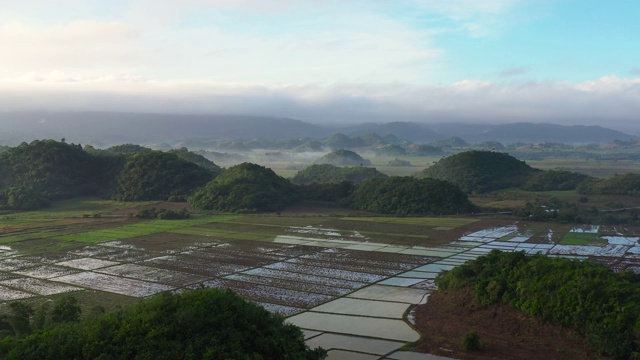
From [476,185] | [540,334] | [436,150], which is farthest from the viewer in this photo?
[436,150]

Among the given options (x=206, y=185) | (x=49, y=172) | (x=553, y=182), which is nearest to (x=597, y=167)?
(x=553, y=182)

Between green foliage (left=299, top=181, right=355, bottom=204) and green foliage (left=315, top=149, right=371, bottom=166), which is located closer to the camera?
green foliage (left=299, top=181, right=355, bottom=204)

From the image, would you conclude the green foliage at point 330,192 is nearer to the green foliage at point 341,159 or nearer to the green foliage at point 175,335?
the green foliage at point 175,335

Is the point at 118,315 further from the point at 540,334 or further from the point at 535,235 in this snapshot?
A: the point at 535,235

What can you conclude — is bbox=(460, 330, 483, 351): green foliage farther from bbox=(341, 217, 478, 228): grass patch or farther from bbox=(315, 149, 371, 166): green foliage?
bbox=(315, 149, 371, 166): green foliage

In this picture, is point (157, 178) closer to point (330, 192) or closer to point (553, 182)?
point (330, 192)

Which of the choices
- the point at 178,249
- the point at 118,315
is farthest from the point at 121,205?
the point at 118,315

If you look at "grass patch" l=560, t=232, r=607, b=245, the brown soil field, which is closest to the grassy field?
"grass patch" l=560, t=232, r=607, b=245
